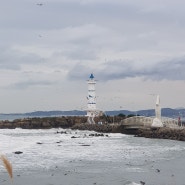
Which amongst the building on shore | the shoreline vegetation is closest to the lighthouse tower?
the shoreline vegetation

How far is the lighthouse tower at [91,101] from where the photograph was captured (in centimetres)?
7069

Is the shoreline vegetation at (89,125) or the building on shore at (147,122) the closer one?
the shoreline vegetation at (89,125)

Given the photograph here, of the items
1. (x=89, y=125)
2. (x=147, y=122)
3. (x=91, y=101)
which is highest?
(x=91, y=101)

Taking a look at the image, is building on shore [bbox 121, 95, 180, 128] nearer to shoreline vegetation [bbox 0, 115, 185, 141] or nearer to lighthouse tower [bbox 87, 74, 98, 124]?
shoreline vegetation [bbox 0, 115, 185, 141]

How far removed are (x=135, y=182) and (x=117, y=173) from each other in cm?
257

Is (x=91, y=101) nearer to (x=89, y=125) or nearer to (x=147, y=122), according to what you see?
(x=89, y=125)

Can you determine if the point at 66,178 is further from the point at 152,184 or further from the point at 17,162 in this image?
the point at 17,162

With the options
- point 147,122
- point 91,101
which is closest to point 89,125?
point 91,101

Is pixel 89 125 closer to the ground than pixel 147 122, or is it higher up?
closer to the ground

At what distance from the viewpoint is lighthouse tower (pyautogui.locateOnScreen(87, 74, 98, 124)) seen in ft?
232

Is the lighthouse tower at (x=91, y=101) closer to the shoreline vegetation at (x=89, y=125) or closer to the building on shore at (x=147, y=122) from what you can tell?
the shoreline vegetation at (x=89, y=125)

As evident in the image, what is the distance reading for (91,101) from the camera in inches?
2771

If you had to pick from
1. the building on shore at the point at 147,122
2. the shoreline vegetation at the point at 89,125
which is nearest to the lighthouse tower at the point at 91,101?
the shoreline vegetation at the point at 89,125

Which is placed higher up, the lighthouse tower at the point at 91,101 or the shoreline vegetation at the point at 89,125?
the lighthouse tower at the point at 91,101
